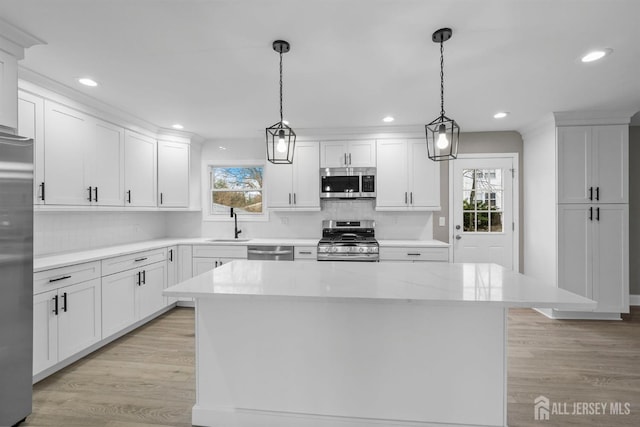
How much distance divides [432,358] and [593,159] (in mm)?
3497

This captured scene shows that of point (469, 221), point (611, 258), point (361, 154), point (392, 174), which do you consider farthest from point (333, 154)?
point (611, 258)

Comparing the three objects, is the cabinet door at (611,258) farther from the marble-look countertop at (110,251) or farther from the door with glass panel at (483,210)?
the marble-look countertop at (110,251)

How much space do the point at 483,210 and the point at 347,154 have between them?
206 cm

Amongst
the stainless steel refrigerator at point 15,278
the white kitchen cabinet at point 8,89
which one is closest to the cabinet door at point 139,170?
the white kitchen cabinet at point 8,89

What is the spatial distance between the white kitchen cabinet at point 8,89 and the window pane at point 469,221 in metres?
4.73

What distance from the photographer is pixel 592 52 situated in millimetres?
2299

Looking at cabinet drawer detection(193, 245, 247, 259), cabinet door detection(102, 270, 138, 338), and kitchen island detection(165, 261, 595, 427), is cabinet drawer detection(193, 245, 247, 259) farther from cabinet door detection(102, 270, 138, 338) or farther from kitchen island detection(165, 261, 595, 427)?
kitchen island detection(165, 261, 595, 427)

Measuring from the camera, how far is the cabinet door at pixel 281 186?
447 cm

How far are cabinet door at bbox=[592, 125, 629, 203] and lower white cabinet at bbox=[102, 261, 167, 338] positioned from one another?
5.24 meters

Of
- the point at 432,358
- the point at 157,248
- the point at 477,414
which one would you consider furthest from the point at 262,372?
the point at 157,248

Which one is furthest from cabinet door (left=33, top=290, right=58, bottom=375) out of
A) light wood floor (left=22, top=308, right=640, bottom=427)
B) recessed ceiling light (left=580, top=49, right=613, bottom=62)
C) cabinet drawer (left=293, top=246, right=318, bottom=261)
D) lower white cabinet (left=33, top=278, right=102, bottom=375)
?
recessed ceiling light (left=580, top=49, right=613, bottom=62)

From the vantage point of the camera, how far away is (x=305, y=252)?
4.12 metres

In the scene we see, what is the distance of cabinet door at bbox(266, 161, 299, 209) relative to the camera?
4.47 meters

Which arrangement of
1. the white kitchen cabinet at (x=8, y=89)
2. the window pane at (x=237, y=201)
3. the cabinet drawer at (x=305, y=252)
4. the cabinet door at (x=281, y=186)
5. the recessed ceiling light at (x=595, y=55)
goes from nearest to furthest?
1. the white kitchen cabinet at (x=8, y=89)
2. the recessed ceiling light at (x=595, y=55)
3. the cabinet drawer at (x=305, y=252)
4. the cabinet door at (x=281, y=186)
5. the window pane at (x=237, y=201)
